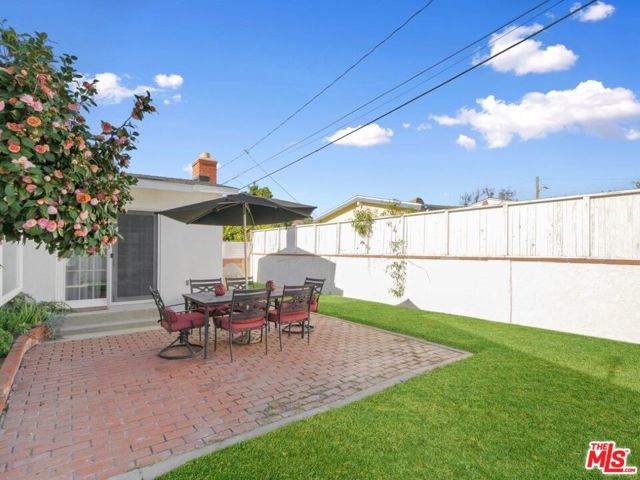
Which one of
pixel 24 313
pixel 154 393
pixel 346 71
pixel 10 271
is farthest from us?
pixel 346 71

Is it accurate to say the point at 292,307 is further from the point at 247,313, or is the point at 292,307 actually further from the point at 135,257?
the point at 135,257

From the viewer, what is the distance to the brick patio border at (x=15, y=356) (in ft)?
11.9

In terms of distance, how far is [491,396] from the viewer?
3750mm

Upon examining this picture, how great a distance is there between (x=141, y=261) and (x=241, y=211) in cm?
346

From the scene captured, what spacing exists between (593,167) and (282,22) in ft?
56.6

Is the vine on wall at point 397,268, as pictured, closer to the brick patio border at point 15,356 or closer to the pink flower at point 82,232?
the brick patio border at point 15,356

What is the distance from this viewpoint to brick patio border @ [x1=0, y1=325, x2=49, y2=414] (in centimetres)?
362

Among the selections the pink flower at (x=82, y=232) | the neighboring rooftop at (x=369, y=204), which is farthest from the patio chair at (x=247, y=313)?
the neighboring rooftop at (x=369, y=204)

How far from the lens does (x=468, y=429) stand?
10.1 feet

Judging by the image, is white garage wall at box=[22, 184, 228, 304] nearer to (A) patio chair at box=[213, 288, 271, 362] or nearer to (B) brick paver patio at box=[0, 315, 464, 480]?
(B) brick paver patio at box=[0, 315, 464, 480]

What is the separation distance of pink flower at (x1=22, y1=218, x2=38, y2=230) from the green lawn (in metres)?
1.92

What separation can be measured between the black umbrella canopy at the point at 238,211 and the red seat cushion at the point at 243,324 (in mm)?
1807

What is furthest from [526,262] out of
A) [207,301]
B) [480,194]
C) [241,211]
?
[480,194]

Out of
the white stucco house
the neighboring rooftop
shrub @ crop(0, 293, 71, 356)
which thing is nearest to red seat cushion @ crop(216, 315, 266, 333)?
shrub @ crop(0, 293, 71, 356)
